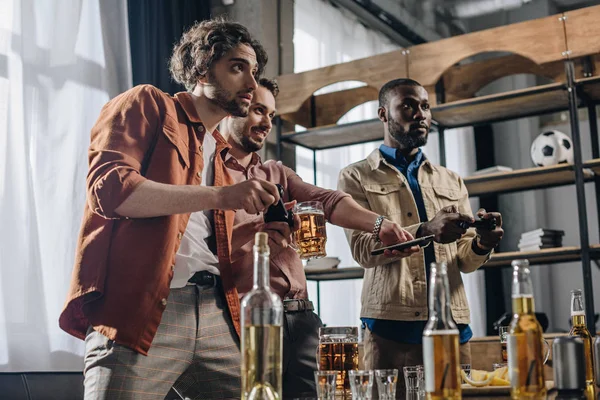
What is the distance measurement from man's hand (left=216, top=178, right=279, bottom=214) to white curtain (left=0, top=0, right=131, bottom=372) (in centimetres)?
165

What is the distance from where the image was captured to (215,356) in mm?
1767

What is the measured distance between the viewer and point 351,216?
2141 millimetres

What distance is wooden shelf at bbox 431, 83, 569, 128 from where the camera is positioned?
11.9 feet

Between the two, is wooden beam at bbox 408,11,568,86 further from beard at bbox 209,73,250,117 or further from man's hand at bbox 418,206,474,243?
beard at bbox 209,73,250,117

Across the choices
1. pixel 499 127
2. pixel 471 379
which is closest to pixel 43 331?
pixel 471 379

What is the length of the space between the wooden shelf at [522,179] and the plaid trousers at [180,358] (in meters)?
2.26

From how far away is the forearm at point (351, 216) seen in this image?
2.11 meters

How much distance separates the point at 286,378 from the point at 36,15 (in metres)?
1.94

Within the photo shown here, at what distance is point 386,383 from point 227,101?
98cm

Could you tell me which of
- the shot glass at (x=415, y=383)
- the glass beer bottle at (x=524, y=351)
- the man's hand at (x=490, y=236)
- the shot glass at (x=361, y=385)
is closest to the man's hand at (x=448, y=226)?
the man's hand at (x=490, y=236)

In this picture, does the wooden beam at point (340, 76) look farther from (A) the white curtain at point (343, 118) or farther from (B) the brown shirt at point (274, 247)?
(B) the brown shirt at point (274, 247)

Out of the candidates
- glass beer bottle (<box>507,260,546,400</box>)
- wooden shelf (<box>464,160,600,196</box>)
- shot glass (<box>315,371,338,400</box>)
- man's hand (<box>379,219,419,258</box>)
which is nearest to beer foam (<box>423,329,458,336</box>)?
glass beer bottle (<box>507,260,546,400</box>)

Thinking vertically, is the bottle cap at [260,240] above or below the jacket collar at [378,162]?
below

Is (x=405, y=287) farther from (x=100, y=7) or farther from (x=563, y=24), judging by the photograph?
(x=100, y=7)
